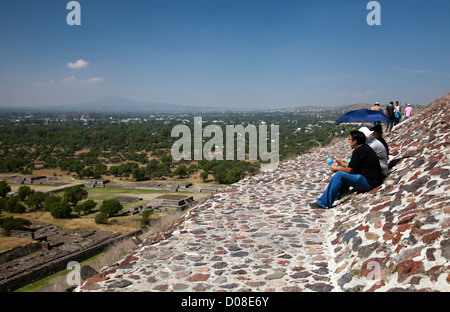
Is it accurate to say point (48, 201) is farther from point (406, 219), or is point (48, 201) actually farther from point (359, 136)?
point (406, 219)

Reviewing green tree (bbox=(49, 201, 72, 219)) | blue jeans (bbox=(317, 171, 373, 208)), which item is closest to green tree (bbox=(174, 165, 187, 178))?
green tree (bbox=(49, 201, 72, 219))

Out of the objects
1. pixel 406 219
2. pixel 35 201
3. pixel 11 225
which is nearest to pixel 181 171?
pixel 35 201

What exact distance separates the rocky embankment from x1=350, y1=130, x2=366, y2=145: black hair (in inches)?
29.8

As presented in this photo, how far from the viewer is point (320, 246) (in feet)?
13.9

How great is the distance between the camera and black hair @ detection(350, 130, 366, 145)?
208 inches

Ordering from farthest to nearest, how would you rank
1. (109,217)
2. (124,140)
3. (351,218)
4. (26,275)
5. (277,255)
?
(124,140) < (109,217) < (26,275) < (351,218) < (277,255)

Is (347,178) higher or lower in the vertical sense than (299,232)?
higher

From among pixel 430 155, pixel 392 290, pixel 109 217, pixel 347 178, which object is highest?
pixel 430 155

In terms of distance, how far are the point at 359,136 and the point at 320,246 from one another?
2065mm

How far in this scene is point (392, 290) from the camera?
8.49ft
